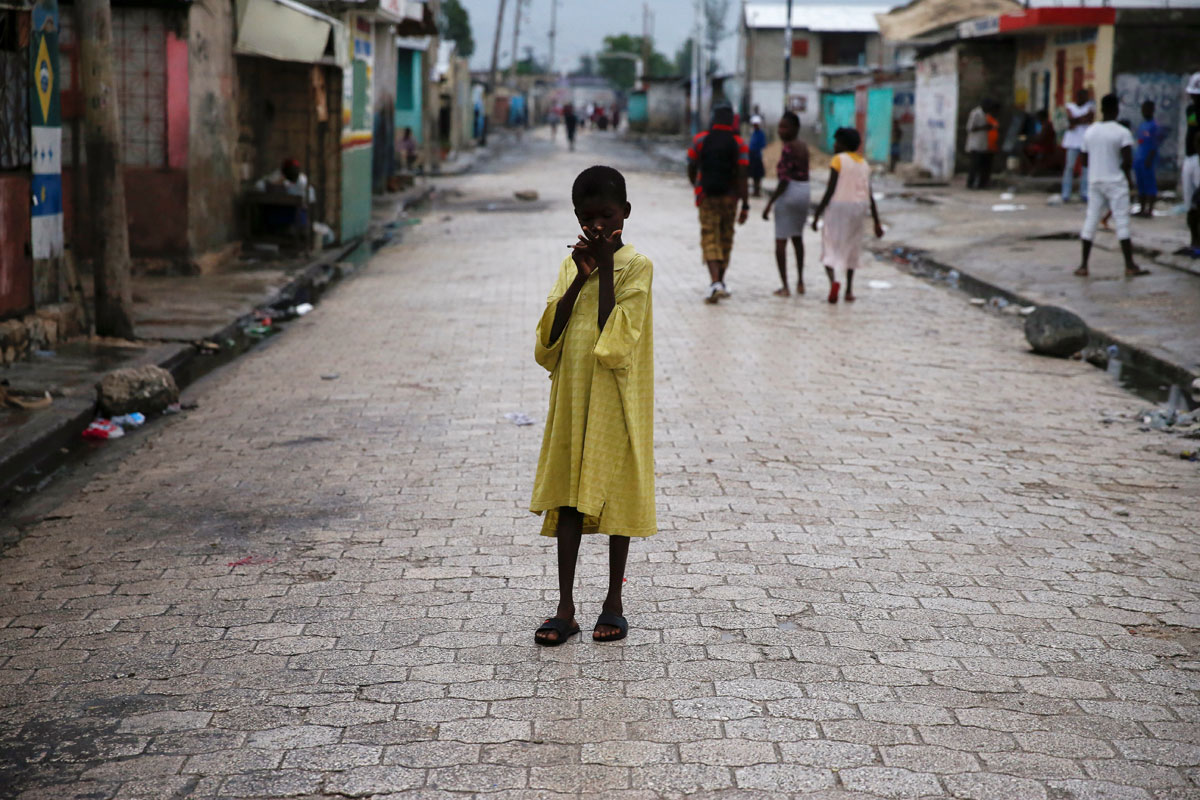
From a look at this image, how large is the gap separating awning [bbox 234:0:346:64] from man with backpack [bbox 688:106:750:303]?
5133 millimetres

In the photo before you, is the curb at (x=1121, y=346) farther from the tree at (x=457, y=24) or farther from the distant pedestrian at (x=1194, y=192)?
the tree at (x=457, y=24)

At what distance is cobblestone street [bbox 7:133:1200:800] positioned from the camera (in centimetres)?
332

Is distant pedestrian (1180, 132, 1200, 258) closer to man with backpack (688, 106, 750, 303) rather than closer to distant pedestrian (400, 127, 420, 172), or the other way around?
man with backpack (688, 106, 750, 303)

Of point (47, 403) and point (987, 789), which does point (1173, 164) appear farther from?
point (987, 789)

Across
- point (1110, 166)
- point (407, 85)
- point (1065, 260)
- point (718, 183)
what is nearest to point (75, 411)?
point (718, 183)

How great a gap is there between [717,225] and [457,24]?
92.2m

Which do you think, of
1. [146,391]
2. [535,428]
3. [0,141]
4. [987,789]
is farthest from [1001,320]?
[987,789]

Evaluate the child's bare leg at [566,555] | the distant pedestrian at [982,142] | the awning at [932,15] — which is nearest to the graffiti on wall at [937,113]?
the awning at [932,15]

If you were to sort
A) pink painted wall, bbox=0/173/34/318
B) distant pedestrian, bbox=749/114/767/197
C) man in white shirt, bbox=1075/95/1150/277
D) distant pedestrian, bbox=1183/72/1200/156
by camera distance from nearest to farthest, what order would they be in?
pink painted wall, bbox=0/173/34/318, man in white shirt, bbox=1075/95/1150/277, distant pedestrian, bbox=1183/72/1200/156, distant pedestrian, bbox=749/114/767/197

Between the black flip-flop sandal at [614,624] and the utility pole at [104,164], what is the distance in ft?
20.9

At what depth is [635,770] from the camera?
326cm

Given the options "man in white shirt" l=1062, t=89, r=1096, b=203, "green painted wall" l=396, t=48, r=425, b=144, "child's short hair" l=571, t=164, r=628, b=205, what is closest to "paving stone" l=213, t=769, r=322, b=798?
"child's short hair" l=571, t=164, r=628, b=205

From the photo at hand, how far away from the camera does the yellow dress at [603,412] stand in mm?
3930

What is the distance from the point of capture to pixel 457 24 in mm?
99125
